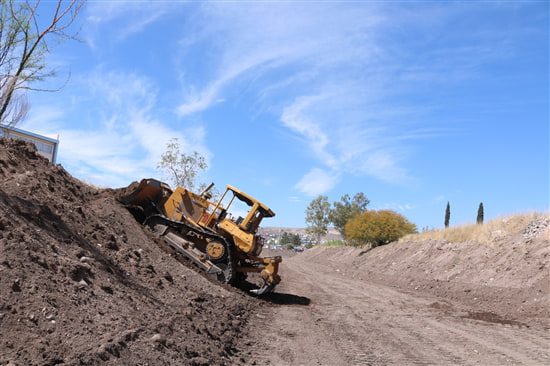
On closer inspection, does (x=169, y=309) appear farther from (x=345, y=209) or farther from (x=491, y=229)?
(x=345, y=209)

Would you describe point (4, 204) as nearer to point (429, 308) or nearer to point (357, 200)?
point (429, 308)

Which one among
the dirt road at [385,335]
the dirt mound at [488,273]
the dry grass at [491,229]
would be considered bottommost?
the dirt road at [385,335]

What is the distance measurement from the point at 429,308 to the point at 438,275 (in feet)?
31.1

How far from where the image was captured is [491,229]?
2680 cm

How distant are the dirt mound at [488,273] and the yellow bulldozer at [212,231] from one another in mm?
6974

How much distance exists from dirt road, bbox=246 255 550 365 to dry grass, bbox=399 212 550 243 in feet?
32.3

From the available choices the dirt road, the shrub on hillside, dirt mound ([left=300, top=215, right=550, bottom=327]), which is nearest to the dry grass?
dirt mound ([left=300, top=215, right=550, bottom=327])

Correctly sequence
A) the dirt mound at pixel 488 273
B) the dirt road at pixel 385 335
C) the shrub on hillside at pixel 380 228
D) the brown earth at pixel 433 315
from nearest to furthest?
the dirt road at pixel 385 335
the brown earth at pixel 433 315
the dirt mound at pixel 488 273
the shrub on hillside at pixel 380 228

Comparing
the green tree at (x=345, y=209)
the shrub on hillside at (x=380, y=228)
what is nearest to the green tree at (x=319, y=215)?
the green tree at (x=345, y=209)

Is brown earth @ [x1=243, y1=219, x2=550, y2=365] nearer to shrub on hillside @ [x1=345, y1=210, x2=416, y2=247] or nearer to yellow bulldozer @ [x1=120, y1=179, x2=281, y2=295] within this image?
yellow bulldozer @ [x1=120, y1=179, x2=281, y2=295]

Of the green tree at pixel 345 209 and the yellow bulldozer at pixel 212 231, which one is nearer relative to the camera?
the yellow bulldozer at pixel 212 231

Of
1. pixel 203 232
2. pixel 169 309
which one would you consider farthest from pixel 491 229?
pixel 169 309

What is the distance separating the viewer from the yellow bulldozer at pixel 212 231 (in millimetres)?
15992

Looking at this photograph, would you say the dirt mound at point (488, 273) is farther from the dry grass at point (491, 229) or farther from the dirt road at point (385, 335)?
the dirt road at point (385, 335)
